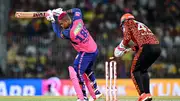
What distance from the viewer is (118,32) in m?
22.4

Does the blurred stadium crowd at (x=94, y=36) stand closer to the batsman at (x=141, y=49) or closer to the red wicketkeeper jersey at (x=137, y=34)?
the batsman at (x=141, y=49)

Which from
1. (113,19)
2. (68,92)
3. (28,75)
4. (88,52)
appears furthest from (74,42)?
(113,19)

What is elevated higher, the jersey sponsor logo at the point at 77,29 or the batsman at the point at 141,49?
the jersey sponsor logo at the point at 77,29

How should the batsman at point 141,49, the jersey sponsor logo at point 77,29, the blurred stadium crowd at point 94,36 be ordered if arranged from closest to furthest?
the batsman at point 141,49 → the jersey sponsor logo at point 77,29 → the blurred stadium crowd at point 94,36

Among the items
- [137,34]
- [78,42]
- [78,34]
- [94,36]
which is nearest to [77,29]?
[78,34]

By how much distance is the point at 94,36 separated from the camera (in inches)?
854

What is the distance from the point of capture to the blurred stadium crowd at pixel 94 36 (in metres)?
21.0

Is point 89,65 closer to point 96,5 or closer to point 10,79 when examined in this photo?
point 10,79

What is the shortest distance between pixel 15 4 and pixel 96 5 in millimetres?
3213

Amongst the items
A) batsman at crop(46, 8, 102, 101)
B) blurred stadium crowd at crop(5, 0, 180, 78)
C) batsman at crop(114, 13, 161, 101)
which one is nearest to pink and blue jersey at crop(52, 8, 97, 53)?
batsman at crop(46, 8, 102, 101)

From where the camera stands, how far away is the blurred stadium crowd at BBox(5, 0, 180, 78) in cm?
2100

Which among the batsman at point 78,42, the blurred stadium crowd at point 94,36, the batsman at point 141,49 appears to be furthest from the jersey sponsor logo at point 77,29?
the blurred stadium crowd at point 94,36

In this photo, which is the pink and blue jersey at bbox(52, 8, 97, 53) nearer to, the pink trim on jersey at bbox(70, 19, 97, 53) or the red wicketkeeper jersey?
the pink trim on jersey at bbox(70, 19, 97, 53)

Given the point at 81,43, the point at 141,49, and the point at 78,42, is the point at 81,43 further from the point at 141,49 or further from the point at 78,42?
the point at 141,49
